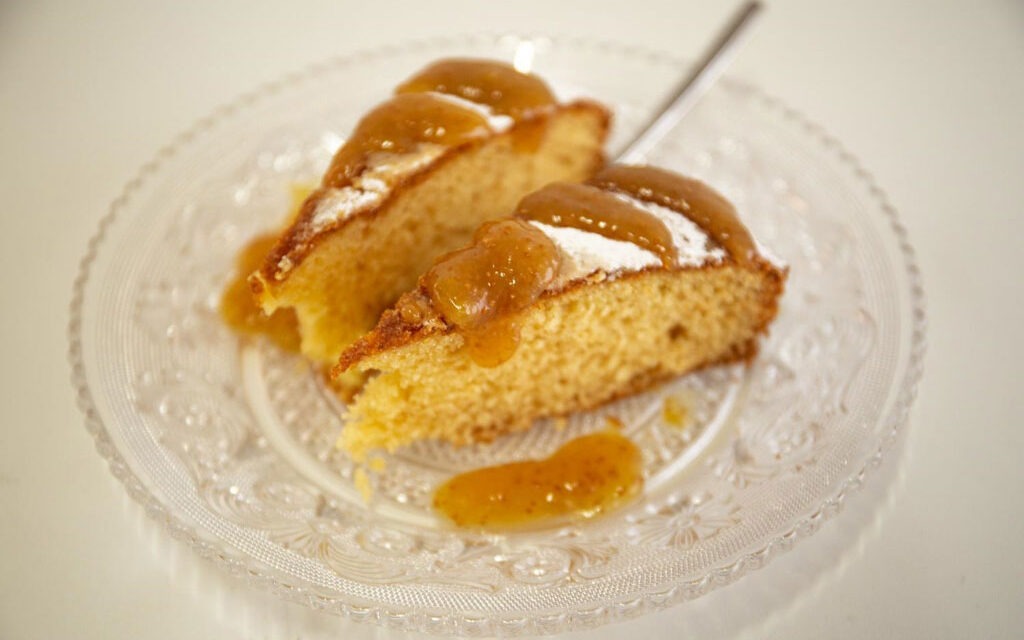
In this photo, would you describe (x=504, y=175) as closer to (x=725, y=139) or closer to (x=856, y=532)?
(x=725, y=139)

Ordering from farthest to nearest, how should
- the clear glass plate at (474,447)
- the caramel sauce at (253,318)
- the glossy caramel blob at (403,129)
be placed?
Answer: 1. the caramel sauce at (253,318)
2. the glossy caramel blob at (403,129)
3. the clear glass plate at (474,447)

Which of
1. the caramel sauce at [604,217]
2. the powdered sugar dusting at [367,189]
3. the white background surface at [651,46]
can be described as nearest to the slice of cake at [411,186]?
the powdered sugar dusting at [367,189]

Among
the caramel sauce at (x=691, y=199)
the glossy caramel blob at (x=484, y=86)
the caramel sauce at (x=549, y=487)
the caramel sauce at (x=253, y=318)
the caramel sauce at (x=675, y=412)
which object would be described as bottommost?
the caramel sauce at (x=253, y=318)

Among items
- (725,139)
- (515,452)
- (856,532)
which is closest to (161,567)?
(515,452)

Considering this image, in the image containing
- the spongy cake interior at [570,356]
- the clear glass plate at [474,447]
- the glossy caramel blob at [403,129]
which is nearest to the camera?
the clear glass plate at [474,447]

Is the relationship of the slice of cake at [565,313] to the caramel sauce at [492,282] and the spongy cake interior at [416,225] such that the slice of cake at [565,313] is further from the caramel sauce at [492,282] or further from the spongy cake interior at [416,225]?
the spongy cake interior at [416,225]

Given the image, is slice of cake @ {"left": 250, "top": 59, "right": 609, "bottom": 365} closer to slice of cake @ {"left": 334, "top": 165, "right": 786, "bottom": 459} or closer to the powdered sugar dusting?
the powdered sugar dusting
